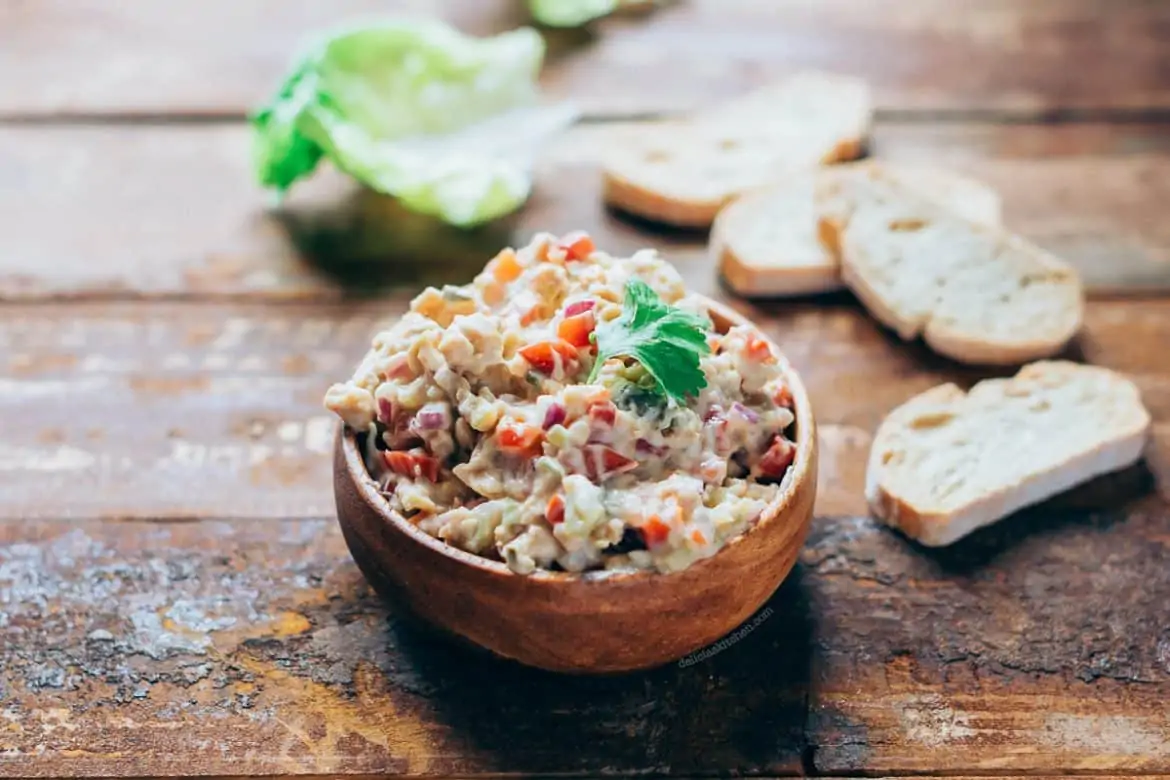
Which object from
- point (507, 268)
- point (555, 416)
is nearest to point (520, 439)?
point (555, 416)

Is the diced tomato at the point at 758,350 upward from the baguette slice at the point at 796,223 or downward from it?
upward

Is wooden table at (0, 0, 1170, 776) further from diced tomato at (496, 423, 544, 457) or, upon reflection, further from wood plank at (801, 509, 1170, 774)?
diced tomato at (496, 423, 544, 457)

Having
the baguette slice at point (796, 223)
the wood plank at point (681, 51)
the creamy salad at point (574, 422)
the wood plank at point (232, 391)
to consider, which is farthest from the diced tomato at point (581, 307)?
the wood plank at point (681, 51)

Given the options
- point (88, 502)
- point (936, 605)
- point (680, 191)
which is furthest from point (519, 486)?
point (680, 191)

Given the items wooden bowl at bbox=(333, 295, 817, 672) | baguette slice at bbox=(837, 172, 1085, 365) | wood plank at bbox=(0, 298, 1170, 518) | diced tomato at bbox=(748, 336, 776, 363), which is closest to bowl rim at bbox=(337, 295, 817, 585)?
wooden bowl at bbox=(333, 295, 817, 672)

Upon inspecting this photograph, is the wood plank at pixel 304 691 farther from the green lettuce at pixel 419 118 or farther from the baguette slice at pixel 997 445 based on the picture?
the green lettuce at pixel 419 118

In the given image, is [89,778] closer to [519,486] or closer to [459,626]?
[459,626]

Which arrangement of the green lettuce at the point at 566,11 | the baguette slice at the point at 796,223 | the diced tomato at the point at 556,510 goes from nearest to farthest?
the diced tomato at the point at 556,510 < the baguette slice at the point at 796,223 < the green lettuce at the point at 566,11

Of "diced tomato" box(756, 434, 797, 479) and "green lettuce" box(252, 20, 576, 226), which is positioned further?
"green lettuce" box(252, 20, 576, 226)
